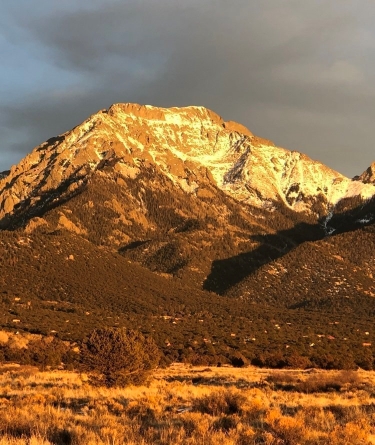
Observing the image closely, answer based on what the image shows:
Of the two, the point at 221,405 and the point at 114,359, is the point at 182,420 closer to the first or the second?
the point at 221,405

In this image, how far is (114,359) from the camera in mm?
30453

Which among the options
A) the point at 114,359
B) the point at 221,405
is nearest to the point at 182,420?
the point at 221,405

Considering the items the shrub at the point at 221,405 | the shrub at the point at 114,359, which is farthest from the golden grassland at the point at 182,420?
the shrub at the point at 114,359

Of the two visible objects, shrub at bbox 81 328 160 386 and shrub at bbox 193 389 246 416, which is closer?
shrub at bbox 193 389 246 416

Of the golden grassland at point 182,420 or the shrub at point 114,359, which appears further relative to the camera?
the shrub at point 114,359

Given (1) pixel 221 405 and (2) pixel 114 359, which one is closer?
(1) pixel 221 405

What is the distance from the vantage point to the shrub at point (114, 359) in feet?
98.1

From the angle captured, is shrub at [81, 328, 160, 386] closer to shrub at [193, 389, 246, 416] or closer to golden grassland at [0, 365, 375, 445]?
golden grassland at [0, 365, 375, 445]

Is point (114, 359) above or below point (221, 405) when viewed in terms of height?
above

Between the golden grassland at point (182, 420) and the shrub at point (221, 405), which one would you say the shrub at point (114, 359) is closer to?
the golden grassland at point (182, 420)

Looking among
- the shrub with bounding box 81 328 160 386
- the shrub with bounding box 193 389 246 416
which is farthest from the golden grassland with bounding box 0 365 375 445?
the shrub with bounding box 81 328 160 386

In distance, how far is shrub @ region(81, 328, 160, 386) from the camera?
98.1 ft

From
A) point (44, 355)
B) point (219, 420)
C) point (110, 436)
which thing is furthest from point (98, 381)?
point (44, 355)

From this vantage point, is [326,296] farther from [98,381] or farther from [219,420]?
[219,420]
